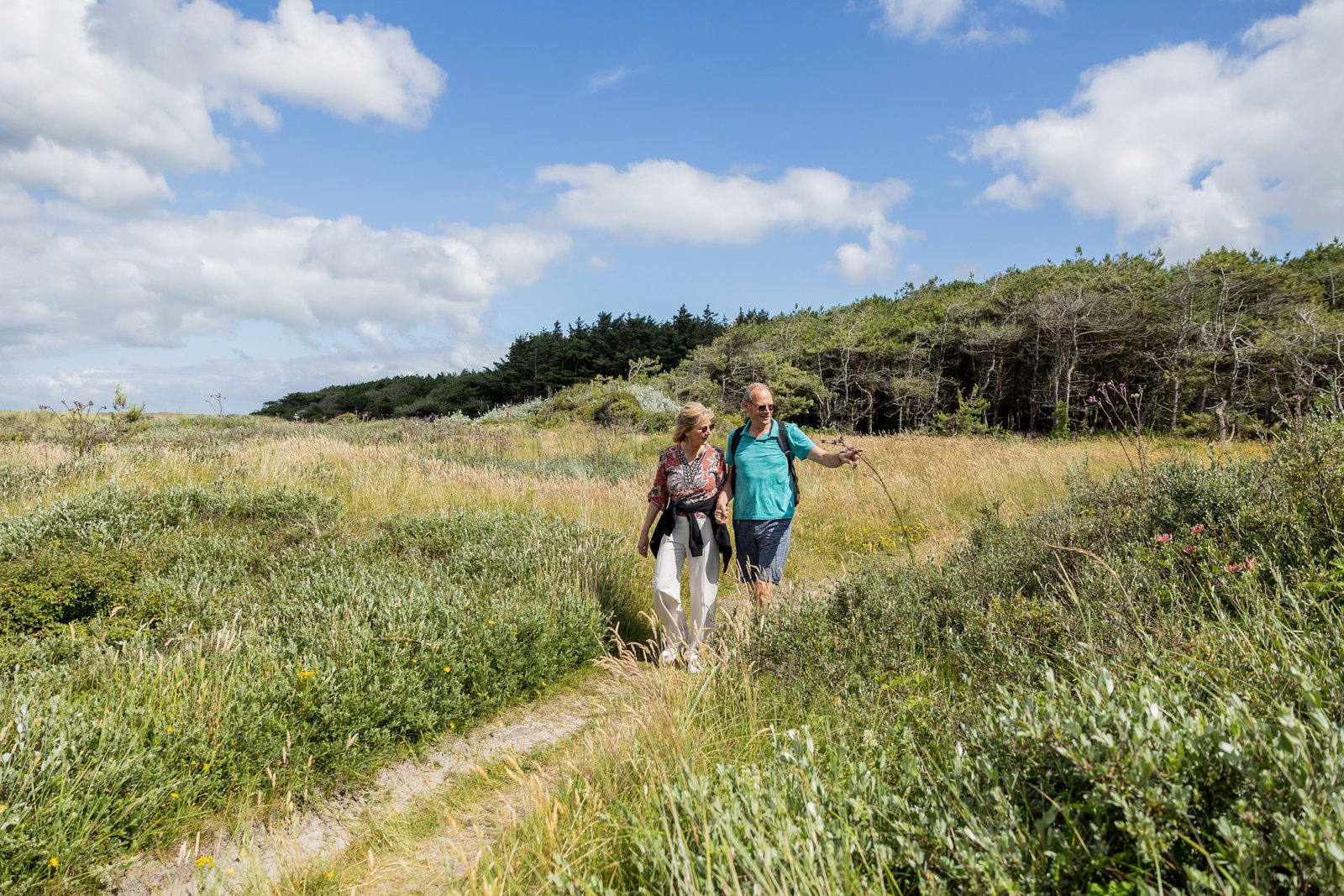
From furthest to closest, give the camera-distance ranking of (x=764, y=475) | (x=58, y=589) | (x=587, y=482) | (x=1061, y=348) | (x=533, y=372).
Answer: (x=533, y=372) → (x=1061, y=348) → (x=587, y=482) → (x=764, y=475) → (x=58, y=589)

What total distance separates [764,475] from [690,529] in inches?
28.5

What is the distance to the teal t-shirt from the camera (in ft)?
16.1

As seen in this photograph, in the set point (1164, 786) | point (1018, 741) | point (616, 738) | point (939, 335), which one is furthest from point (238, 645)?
point (939, 335)

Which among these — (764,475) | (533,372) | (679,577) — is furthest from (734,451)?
(533,372)

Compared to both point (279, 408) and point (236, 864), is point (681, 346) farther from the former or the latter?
point (236, 864)

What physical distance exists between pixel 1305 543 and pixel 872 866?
10.5 ft

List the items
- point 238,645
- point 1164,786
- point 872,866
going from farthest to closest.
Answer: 1. point 238,645
2. point 872,866
3. point 1164,786

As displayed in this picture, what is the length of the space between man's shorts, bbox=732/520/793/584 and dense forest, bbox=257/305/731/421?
1560 inches

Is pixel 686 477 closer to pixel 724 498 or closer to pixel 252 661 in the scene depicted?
pixel 724 498

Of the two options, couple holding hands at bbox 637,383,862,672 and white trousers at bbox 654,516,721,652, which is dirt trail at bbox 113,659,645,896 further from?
couple holding hands at bbox 637,383,862,672

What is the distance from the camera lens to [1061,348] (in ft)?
82.4

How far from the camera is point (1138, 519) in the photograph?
14.6ft

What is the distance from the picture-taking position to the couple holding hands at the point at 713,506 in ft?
15.9

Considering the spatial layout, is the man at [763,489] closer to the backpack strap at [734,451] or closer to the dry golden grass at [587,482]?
the backpack strap at [734,451]
